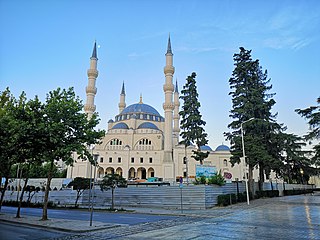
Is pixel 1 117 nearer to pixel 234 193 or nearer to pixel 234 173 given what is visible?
pixel 234 193

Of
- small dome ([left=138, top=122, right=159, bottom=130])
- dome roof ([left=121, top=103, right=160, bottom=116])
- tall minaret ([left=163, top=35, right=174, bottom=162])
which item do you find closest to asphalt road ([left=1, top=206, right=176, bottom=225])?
tall minaret ([left=163, top=35, right=174, bottom=162])

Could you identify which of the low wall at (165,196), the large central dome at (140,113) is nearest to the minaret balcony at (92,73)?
the large central dome at (140,113)

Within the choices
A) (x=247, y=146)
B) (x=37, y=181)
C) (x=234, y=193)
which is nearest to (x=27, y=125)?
(x=234, y=193)

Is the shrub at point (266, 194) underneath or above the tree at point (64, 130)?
underneath

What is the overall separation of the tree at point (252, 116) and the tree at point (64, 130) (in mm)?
17406

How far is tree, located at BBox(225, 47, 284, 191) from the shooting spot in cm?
2775

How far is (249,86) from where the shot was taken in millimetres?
31281

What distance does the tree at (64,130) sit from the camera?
14577 millimetres

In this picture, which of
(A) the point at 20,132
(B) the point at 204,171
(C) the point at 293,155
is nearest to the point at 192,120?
(B) the point at 204,171

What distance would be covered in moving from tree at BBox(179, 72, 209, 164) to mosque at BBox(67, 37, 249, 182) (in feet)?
68.7

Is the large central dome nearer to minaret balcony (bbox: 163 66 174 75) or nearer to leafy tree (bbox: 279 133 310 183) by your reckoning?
minaret balcony (bbox: 163 66 174 75)

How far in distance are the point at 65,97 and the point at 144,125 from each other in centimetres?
4971

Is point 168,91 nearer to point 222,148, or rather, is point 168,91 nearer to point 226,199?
point 222,148

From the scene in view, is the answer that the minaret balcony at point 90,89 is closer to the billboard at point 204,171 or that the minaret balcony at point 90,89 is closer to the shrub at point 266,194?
the billboard at point 204,171
